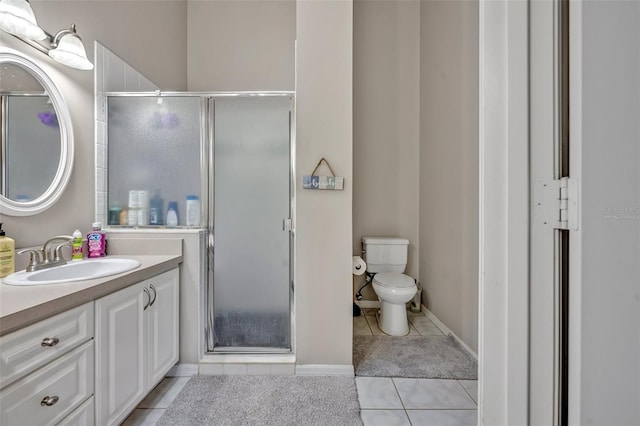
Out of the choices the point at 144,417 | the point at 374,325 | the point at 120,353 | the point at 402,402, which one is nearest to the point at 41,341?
the point at 120,353

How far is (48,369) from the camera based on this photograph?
918 millimetres

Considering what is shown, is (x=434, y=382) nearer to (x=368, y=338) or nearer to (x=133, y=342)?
(x=368, y=338)

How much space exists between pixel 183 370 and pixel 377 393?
127cm

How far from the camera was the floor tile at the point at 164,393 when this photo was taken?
58.5 inches

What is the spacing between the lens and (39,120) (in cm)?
138

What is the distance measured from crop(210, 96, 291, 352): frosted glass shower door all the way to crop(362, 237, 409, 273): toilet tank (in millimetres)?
1106

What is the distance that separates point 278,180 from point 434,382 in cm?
168

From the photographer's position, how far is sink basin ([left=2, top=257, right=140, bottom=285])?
110cm

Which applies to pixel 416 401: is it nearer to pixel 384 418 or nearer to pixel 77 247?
pixel 384 418

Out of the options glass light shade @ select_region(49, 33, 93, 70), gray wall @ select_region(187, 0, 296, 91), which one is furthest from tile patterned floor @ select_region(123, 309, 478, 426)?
gray wall @ select_region(187, 0, 296, 91)

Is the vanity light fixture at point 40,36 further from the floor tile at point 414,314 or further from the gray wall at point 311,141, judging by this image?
the floor tile at point 414,314

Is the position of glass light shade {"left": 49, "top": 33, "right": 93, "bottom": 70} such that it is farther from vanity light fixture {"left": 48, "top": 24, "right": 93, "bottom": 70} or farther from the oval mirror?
the oval mirror

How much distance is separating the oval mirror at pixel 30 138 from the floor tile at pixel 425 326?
9.17ft

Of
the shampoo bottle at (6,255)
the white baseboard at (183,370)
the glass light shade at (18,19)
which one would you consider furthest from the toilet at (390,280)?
the glass light shade at (18,19)
